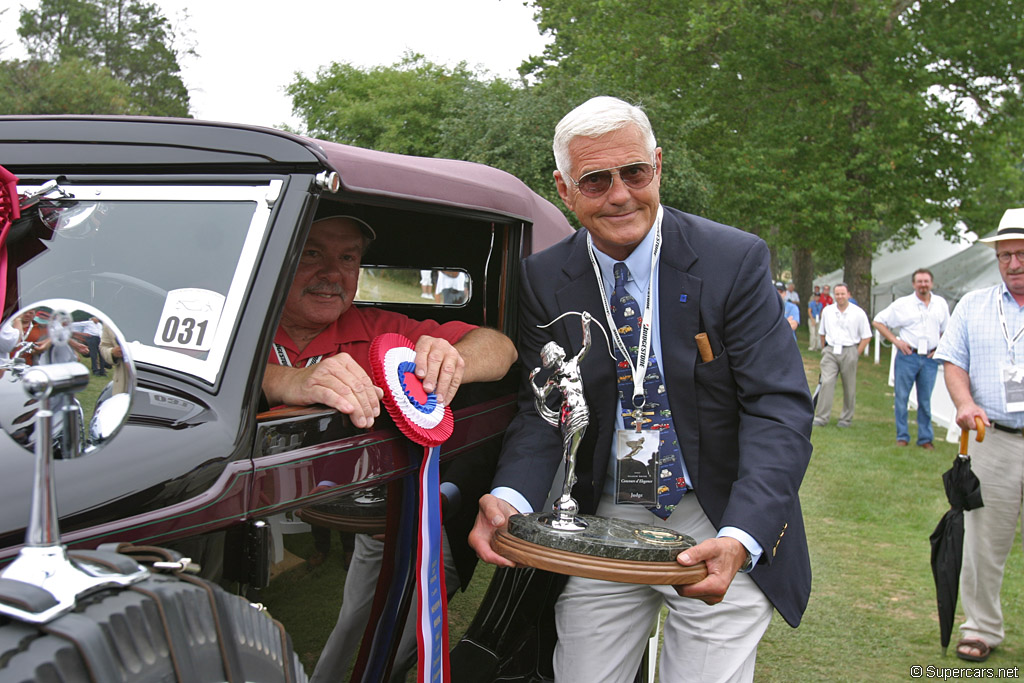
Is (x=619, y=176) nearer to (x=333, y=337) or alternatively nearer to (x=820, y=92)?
(x=333, y=337)

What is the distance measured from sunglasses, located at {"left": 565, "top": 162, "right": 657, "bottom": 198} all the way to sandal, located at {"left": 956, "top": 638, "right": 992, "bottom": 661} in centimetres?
365

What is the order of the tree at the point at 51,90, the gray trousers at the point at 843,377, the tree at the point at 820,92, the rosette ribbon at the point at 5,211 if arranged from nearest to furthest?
the rosette ribbon at the point at 5,211, the gray trousers at the point at 843,377, the tree at the point at 820,92, the tree at the point at 51,90

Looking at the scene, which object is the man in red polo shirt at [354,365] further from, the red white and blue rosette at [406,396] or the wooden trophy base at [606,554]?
the wooden trophy base at [606,554]

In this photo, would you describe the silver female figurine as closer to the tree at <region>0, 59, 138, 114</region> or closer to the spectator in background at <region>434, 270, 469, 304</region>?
the spectator in background at <region>434, 270, 469, 304</region>

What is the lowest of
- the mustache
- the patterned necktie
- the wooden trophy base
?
the wooden trophy base

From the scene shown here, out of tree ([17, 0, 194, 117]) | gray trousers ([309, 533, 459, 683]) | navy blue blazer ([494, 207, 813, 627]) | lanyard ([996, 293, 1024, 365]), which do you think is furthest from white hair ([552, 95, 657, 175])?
tree ([17, 0, 194, 117])

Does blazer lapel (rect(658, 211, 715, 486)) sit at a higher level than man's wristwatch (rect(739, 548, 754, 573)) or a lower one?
higher

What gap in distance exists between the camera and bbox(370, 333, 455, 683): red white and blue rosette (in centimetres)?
219

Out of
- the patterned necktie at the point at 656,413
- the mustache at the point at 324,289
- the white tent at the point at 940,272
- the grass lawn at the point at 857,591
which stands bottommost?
the grass lawn at the point at 857,591

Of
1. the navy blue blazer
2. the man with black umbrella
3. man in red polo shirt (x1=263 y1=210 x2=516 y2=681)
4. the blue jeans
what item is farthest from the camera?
the blue jeans

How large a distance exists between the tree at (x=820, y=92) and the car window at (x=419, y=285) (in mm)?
16404

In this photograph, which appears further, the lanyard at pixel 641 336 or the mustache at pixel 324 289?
the mustache at pixel 324 289

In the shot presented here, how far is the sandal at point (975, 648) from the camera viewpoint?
4707 millimetres

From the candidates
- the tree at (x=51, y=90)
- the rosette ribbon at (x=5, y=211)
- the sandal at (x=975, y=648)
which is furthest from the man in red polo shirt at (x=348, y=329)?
the tree at (x=51, y=90)
